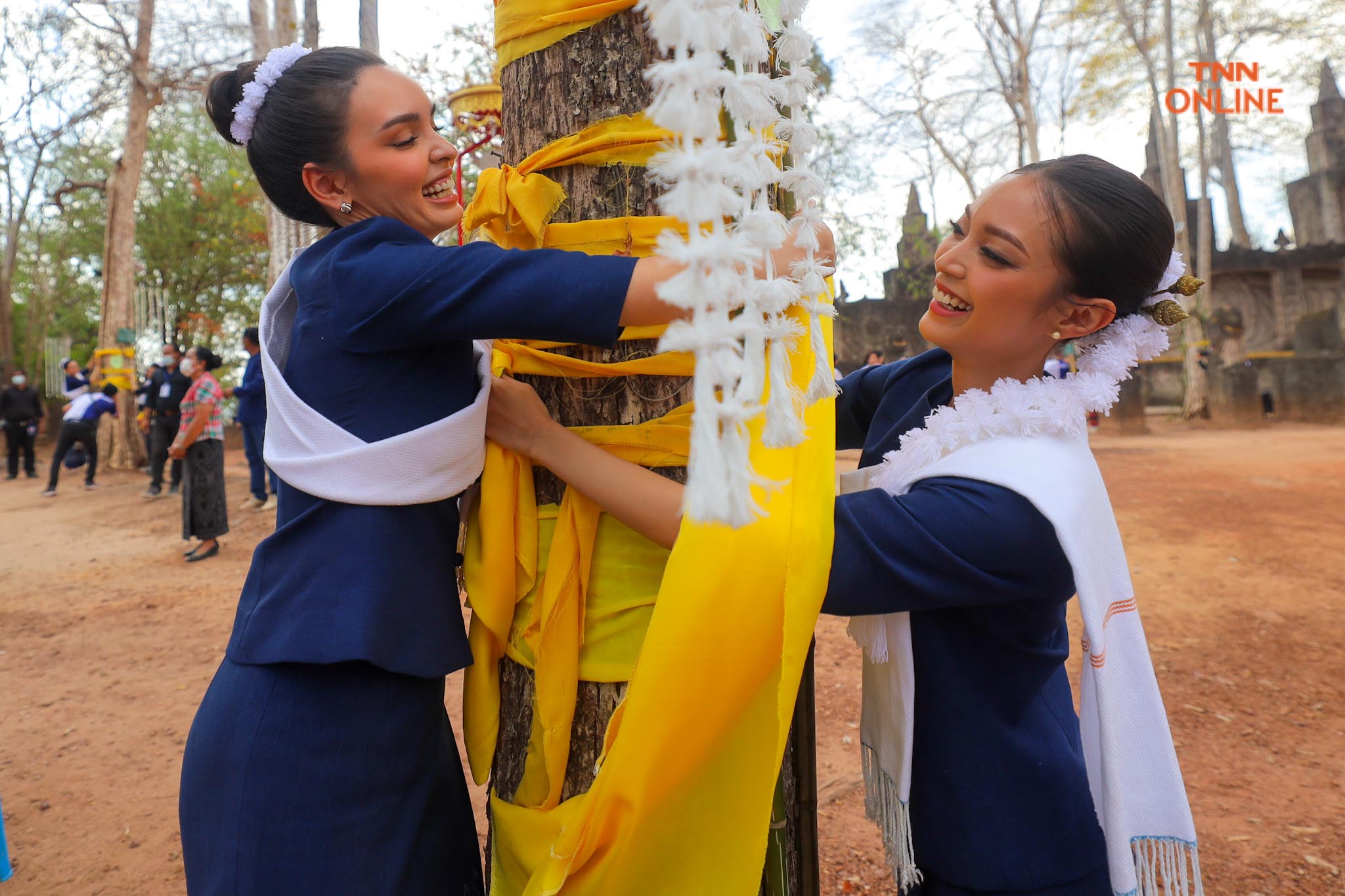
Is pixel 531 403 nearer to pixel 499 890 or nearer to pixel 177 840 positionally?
pixel 499 890

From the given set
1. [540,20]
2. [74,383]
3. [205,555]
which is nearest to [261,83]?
[540,20]

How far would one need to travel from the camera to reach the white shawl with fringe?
4.46ft

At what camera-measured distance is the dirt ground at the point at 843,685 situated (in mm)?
3094

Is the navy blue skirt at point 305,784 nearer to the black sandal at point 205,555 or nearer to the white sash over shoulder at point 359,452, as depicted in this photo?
the white sash over shoulder at point 359,452

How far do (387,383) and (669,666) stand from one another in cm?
58

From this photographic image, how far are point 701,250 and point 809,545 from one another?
484 millimetres

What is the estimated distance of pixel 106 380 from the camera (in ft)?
41.6

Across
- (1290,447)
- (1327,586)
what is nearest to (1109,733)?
(1327,586)

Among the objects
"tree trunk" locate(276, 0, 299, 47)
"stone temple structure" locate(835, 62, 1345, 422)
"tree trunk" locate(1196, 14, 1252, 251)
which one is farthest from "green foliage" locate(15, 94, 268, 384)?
"tree trunk" locate(1196, 14, 1252, 251)

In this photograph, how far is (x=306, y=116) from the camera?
1.38 m

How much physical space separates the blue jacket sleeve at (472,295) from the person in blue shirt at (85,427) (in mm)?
13346

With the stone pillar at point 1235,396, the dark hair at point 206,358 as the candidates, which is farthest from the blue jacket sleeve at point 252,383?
the stone pillar at point 1235,396

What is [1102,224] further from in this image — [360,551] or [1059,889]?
[360,551]

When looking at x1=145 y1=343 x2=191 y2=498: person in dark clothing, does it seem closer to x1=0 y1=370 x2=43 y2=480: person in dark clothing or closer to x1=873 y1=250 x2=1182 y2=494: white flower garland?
x1=0 y1=370 x2=43 y2=480: person in dark clothing
